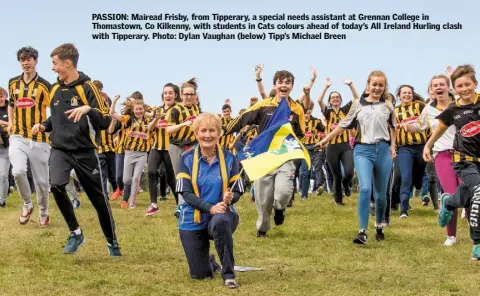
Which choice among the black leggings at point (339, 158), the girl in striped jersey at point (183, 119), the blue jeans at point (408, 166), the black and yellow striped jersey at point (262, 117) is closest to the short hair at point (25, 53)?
the girl in striped jersey at point (183, 119)

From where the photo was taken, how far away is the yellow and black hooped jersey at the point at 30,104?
11.2m

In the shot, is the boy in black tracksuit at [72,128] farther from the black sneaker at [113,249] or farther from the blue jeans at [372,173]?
the blue jeans at [372,173]

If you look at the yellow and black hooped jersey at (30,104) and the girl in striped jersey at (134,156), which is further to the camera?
the girl in striped jersey at (134,156)

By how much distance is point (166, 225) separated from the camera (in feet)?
39.0

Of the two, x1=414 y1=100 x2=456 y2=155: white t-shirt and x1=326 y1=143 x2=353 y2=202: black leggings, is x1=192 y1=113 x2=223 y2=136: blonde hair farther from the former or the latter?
x1=326 y1=143 x2=353 y2=202: black leggings

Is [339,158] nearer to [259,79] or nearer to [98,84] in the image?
[259,79]

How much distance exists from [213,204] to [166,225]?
16.6ft

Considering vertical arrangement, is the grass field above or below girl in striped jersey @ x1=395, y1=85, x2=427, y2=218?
below

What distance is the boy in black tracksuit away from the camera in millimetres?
8141

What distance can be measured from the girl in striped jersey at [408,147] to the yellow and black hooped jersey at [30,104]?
6.29 meters

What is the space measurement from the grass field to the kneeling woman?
1.04 ft

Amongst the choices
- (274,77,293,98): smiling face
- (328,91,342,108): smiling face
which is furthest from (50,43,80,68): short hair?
(328,91,342,108): smiling face

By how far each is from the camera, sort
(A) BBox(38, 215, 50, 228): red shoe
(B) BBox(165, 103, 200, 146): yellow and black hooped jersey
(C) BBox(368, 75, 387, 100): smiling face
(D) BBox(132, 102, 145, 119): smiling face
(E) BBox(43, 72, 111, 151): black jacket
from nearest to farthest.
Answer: (E) BBox(43, 72, 111, 151): black jacket, (C) BBox(368, 75, 387, 100): smiling face, (A) BBox(38, 215, 50, 228): red shoe, (B) BBox(165, 103, 200, 146): yellow and black hooped jersey, (D) BBox(132, 102, 145, 119): smiling face

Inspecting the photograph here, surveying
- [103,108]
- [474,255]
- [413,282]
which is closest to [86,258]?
[103,108]
